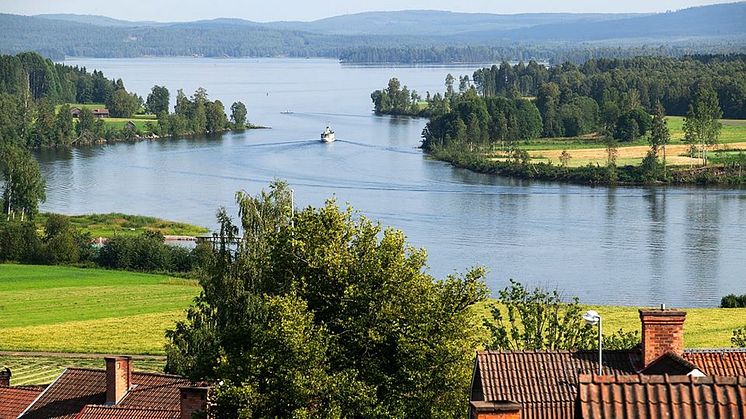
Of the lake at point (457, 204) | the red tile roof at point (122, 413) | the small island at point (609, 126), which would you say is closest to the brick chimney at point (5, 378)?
the red tile roof at point (122, 413)

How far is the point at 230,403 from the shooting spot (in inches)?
493

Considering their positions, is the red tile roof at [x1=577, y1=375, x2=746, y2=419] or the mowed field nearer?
the red tile roof at [x1=577, y1=375, x2=746, y2=419]

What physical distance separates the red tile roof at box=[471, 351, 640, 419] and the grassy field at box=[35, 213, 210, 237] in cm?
3903

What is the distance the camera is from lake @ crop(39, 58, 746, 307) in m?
41.9

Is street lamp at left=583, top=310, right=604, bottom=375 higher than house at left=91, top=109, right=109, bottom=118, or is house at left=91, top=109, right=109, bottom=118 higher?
street lamp at left=583, top=310, right=604, bottom=375

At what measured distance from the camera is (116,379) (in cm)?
1495

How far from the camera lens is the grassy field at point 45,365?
82.0 ft

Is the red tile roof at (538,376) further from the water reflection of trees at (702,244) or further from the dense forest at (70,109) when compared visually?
the dense forest at (70,109)

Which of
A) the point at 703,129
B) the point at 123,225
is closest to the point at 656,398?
the point at 123,225

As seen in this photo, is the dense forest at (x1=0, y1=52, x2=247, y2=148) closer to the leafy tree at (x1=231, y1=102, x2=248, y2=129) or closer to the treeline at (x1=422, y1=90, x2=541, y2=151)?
the leafy tree at (x1=231, y1=102, x2=248, y2=129)

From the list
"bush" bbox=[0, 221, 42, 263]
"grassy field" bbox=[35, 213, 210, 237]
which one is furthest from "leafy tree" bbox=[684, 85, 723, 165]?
"bush" bbox=[0, 221, 42, 263]

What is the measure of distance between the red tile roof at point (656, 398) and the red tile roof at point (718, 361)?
5.91 meters

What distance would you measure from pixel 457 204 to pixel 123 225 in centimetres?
1489

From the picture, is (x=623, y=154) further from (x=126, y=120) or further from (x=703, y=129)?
(x=126, y=120)
